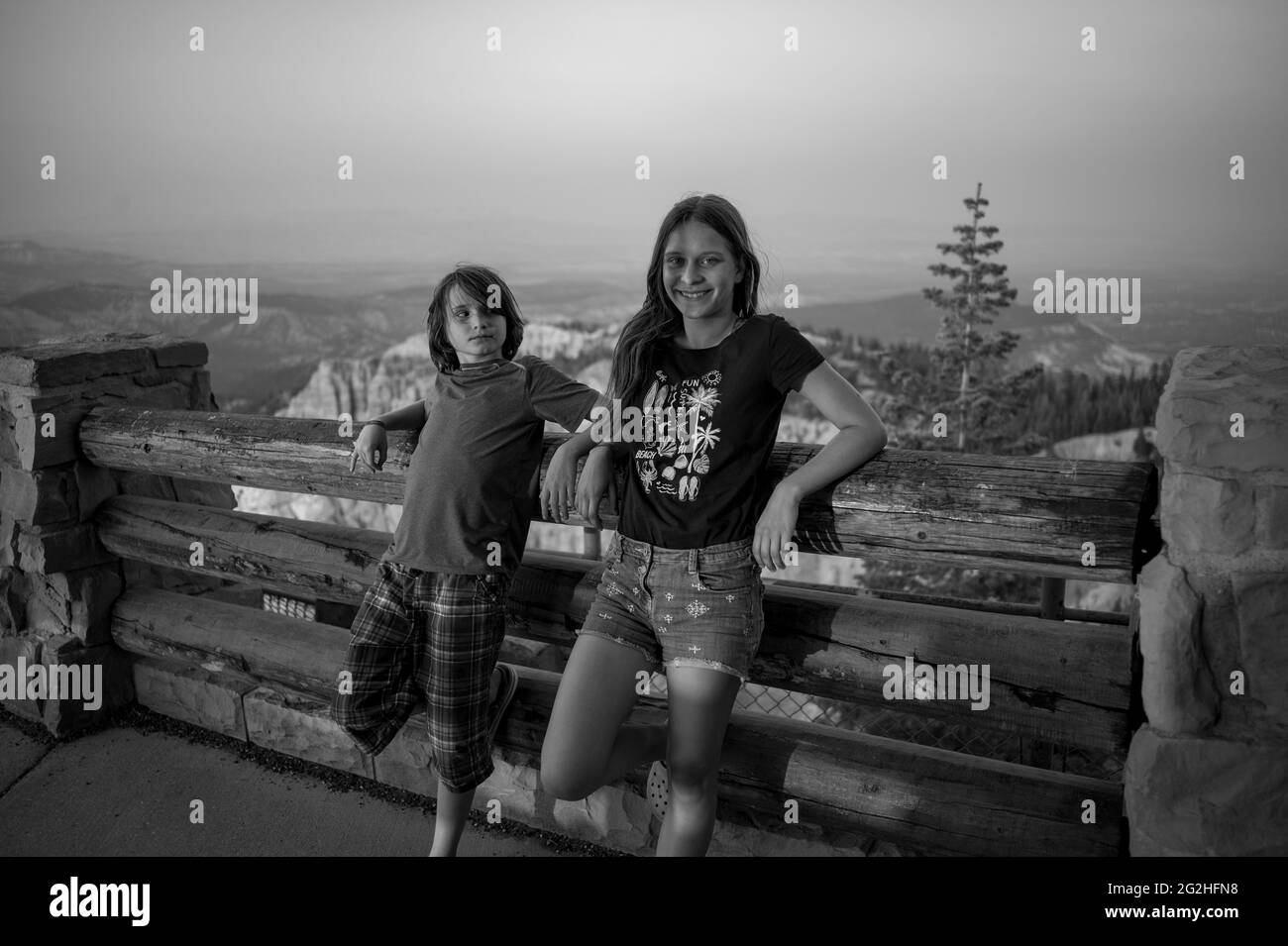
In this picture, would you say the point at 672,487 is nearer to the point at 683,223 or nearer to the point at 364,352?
the point at 683,223

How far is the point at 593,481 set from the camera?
263 centimetres

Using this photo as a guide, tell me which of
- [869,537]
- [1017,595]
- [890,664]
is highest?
[869,537]

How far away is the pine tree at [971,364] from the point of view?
19875 millimetres

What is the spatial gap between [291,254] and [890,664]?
24.0 meters

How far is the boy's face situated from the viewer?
283cm

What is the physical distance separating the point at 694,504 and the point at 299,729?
7.36ft

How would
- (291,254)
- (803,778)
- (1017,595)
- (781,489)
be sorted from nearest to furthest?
(781,489) → (803,778) → (1017,595) → (291,254)

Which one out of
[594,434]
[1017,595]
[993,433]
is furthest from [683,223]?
[1017,595]

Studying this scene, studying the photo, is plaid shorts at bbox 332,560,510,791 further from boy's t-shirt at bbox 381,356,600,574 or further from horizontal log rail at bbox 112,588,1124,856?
horizontal log rail at bbox 112,588,1124,856

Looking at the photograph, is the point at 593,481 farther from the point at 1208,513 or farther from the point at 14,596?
the point at 14,596

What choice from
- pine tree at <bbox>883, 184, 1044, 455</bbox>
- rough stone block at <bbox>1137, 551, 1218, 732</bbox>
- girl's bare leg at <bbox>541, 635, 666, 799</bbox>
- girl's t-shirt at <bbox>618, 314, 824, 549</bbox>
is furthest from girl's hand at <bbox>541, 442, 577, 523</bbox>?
pine tree at <bbox>883, 184, 1044, 455</bbox>

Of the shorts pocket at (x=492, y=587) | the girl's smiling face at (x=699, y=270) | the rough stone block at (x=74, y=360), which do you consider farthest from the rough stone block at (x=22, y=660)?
the girl's smiling face at (x=699, y=270)
